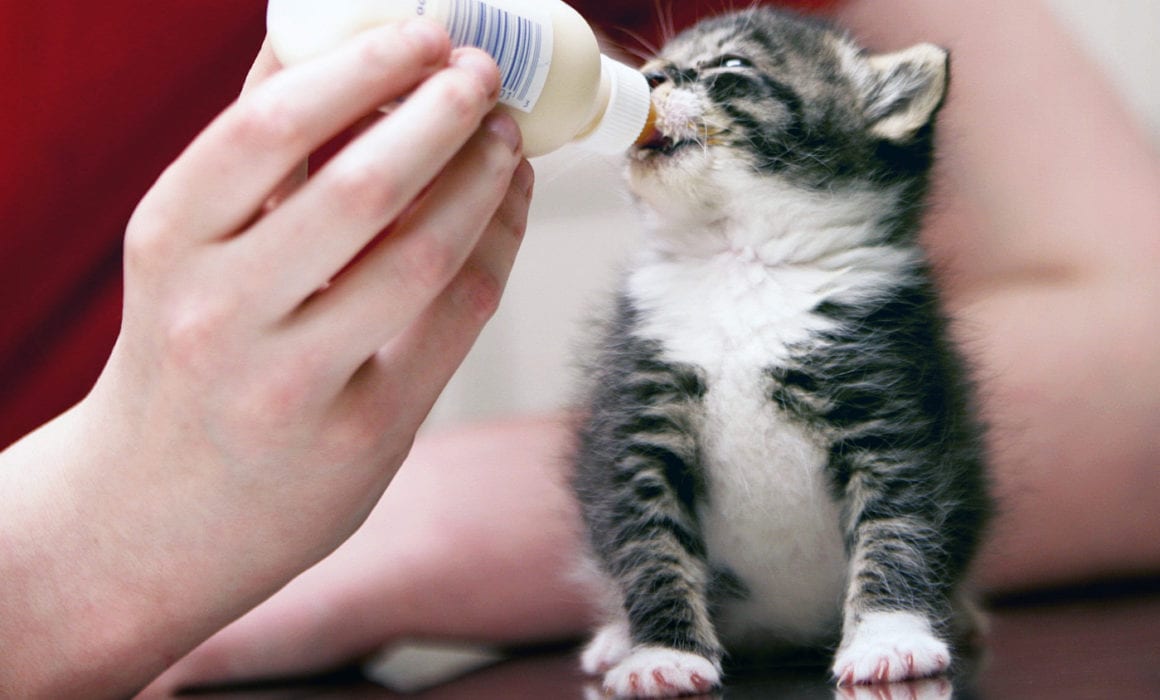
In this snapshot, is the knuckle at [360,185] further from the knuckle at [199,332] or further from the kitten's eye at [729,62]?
the kitten's eye at [729,62]

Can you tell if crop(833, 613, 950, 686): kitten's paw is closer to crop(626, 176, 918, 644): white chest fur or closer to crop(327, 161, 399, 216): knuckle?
crop(626, 176, 918, 644): white chest fur

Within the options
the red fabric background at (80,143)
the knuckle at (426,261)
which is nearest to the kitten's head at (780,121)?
the knuckle at (426,261)

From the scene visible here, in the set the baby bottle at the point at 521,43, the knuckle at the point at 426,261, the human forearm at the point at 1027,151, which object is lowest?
the knuckle at the point at 426,261

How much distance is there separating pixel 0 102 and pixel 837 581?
38.0 inches

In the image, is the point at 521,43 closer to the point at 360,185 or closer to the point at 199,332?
the point at 360,185

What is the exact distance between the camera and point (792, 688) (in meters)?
0.70

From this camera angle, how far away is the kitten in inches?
30.3

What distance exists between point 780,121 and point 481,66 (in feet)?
1.36

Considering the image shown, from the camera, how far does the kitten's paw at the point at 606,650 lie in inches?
34.6

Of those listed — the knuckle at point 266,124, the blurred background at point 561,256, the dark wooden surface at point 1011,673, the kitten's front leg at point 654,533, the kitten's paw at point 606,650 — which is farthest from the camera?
the blurred background at point 561,256

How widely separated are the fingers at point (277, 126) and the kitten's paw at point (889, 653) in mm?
477

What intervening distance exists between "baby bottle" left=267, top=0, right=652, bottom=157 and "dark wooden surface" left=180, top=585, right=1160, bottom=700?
0.40 metres

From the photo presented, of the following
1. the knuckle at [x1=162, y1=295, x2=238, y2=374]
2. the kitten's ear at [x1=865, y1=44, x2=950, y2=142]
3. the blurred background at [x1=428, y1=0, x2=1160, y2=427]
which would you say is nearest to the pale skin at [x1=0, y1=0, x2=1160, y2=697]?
the knuckle at [x1=162, y1=295, x2=238, y2=374]

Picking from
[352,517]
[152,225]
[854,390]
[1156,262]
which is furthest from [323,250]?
[1156,262]
